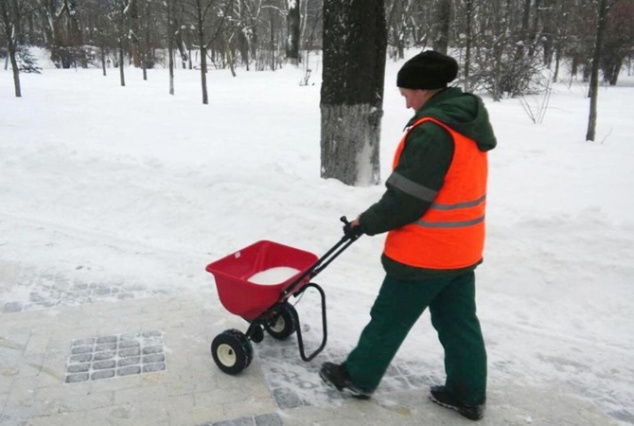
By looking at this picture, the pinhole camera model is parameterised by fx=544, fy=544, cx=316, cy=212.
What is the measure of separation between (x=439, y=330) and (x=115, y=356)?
2.02 meters

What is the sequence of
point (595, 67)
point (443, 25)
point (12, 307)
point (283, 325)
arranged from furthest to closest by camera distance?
point (443, 25), point (595, 67), point (12, 307), point (283, 325)

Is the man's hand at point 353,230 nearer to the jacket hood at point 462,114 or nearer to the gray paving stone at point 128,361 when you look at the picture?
the jacket hood at point 462,114

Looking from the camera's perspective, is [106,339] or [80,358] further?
[106,339]

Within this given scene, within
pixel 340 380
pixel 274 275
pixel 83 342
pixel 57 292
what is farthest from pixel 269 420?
pixel 57 292

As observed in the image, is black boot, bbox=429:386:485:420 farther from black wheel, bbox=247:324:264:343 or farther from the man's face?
the man's face

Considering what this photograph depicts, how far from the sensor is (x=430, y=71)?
255 centimetres

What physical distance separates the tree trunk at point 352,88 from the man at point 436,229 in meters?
3.09

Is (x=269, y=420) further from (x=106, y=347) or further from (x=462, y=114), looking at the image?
(x=462, y=114)

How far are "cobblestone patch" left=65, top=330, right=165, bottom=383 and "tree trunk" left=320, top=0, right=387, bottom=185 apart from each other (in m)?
3.03

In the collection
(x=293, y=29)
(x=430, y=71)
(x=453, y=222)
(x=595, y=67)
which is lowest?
(x=453, y=222)

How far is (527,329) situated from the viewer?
3885mm

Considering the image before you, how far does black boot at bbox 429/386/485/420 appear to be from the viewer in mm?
2904

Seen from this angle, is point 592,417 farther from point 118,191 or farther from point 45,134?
point 45,134

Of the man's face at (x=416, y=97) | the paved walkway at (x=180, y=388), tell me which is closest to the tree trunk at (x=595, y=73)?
the paved walkway at (x=180, y=388)
